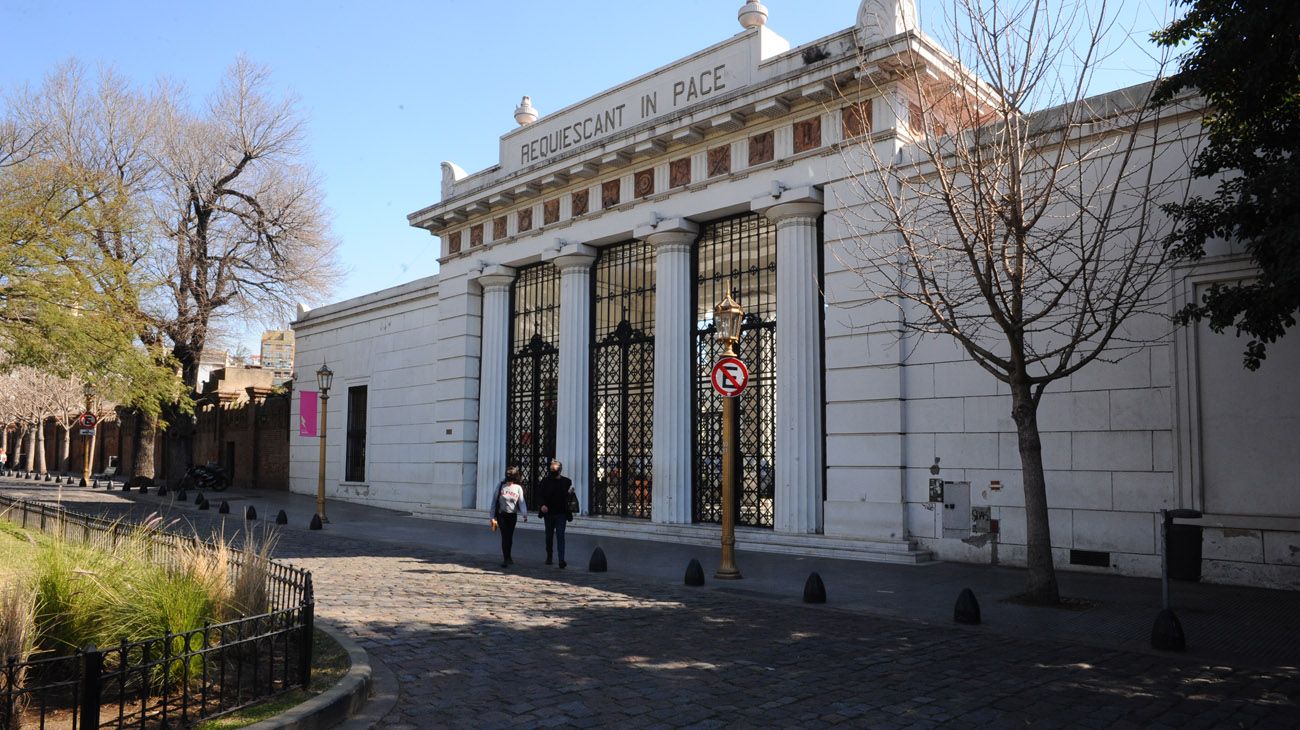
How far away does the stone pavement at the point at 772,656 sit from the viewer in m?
5.99

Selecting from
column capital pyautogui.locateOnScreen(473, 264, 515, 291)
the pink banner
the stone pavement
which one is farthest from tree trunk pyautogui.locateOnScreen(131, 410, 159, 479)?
the stone pavement

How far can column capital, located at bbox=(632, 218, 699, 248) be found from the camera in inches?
715

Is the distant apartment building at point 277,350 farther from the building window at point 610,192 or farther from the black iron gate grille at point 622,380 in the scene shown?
the building window at point 610,192

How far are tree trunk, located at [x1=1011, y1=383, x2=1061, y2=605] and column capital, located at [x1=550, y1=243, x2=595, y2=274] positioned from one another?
470 inches

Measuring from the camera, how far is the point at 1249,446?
457 inches

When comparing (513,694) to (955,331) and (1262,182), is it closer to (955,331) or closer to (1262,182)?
(955,331)

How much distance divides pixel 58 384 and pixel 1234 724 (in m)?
54.6

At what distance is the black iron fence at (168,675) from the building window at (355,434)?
22313 mm

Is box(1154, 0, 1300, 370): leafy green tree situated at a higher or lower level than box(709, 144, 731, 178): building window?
lower

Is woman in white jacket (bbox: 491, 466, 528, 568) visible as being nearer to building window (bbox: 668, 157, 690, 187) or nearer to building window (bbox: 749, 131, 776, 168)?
building window (bbox: 668, 157, 690, 187)

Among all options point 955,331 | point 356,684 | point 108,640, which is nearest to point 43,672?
point 108,640

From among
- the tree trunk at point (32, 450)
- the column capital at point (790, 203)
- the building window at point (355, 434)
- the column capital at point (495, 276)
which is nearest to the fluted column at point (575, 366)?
the column capital at point (495, 276)

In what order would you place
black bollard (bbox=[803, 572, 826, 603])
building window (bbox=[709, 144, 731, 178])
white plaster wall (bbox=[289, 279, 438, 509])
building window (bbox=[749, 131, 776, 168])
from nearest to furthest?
black bollard (bbox=[803, 572, 826, 603])
building window (bbox=[749, 131, 776, 168])
building window (bbox=[709, 144, 731, 178])
white plaster wall (bbox=[289, 279, 438, 509])

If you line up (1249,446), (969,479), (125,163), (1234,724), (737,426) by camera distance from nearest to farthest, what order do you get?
1. (1234,724)
2. (1249,446)
3. (969,479)
4. (737,426)
5. (125,163)
